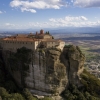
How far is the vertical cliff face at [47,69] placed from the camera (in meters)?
51.4

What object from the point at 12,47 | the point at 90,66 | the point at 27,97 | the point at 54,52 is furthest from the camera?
the point at 90,66

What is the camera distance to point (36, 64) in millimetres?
51906

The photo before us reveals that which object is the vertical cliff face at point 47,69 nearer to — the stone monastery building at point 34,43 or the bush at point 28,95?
the stone monastery building at point 34,43

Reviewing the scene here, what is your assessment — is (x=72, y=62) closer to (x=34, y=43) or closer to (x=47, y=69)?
(x=47, y=69)

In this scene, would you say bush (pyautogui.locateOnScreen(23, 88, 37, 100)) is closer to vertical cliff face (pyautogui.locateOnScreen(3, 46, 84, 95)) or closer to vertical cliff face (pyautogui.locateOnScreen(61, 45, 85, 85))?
vertical cliff face (pyautogui.locateOnScreen(3, 46, 84, 95))

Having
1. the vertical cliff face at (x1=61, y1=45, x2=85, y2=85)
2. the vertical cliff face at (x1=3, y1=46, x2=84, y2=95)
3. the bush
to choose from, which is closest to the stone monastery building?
the vertical cliff face at (x1=3, y1=46, x2=84, y2=95)

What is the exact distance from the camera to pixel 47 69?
2026 inches

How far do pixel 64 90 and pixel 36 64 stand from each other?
9.97 m

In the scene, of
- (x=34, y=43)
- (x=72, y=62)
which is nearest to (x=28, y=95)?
(x=34, y=43)

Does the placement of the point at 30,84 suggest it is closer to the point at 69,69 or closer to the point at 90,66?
the point at 69,69

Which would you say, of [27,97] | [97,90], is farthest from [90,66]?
[27,97]

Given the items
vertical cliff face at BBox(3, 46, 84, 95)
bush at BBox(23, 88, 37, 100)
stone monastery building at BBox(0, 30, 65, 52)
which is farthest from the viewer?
stone monastery building at BBox(0, 30, 65, 52)

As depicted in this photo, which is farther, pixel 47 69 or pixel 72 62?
pixel 72 62

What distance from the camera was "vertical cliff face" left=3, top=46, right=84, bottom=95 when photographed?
51.4 meters
